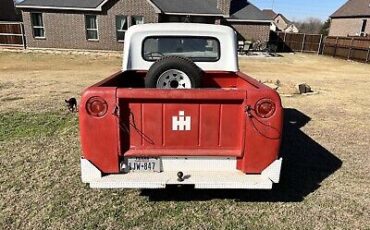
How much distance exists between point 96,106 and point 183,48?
232 cm

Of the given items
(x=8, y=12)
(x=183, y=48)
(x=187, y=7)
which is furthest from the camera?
(x=8, y=12)

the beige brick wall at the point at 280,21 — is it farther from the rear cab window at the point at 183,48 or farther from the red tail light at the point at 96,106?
the red tail light at the point at 96,106

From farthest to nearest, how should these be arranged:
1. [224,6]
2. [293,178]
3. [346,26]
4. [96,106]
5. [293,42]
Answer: [346,26]
[293,42]
[224,6]
[293,178]
[96,106]

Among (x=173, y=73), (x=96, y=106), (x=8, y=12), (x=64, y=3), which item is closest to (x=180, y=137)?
(x=96, y=106)

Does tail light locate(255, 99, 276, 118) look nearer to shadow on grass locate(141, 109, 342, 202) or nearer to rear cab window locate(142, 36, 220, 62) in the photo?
shadow on grass locate(141, 109, 342, 202)

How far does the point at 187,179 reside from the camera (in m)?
3.32

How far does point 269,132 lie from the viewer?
10.8ft

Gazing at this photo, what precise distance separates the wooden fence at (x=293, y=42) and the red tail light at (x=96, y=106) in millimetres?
32505

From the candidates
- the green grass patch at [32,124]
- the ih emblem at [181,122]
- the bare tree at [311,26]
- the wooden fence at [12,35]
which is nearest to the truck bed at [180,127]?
the ih emblem at [181,122]

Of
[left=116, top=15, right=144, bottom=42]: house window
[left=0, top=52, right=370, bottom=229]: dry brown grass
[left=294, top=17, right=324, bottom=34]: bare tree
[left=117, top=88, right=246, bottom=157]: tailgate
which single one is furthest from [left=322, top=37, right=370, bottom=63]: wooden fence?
[left=294, top=17, right=324, bottom=34]: bare tree

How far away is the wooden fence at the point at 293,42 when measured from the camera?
109 feet

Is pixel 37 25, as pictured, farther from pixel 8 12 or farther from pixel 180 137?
pixel 180 137

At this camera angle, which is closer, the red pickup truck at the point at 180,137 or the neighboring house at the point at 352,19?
the red pickup truck at the point at 180,137

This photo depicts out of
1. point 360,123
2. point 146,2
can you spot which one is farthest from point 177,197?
point 146,2
